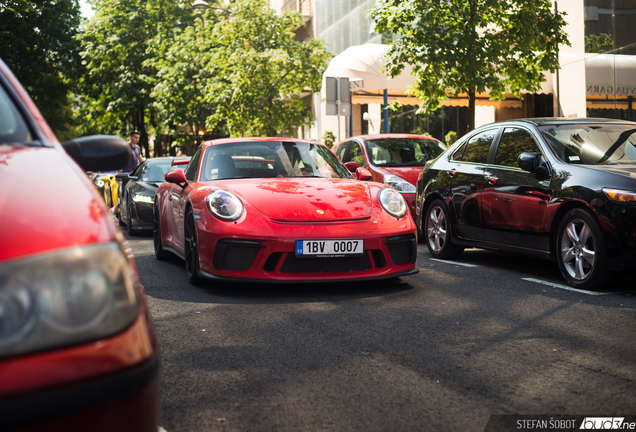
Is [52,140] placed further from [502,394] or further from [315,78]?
[315,78]

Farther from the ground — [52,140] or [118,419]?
[52,140]

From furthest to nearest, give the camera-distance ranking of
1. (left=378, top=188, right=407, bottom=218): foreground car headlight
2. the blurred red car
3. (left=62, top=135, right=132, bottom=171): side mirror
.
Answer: (left=378, top=188, right=407, bottom=218): foreground car headlight
(left=62, top=135, right=132, bottom=171): side mirror
the blurred red car

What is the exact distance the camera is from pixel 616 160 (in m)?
6.16

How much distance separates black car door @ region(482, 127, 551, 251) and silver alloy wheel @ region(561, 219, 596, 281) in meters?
0.26

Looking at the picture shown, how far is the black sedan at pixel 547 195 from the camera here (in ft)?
17.9

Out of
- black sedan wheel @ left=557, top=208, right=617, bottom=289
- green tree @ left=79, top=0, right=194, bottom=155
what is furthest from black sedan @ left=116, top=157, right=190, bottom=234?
green tree @ left=79, top=0, right=194, bottom=155

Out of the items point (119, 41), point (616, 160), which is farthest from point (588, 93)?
point (119, 41)

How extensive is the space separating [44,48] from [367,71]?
2452 cm

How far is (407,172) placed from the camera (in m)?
10.4

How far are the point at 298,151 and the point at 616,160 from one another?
2.89 m

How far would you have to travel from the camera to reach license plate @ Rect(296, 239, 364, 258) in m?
5.37

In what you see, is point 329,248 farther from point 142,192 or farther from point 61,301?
point 142,192

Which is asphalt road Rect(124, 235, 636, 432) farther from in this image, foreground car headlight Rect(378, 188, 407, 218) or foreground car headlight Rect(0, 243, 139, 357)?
foreground car headlight Rect(0, 243, 139, 357)

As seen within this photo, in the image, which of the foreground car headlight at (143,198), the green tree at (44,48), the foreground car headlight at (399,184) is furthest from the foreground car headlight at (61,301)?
the green tree at (44,48)
